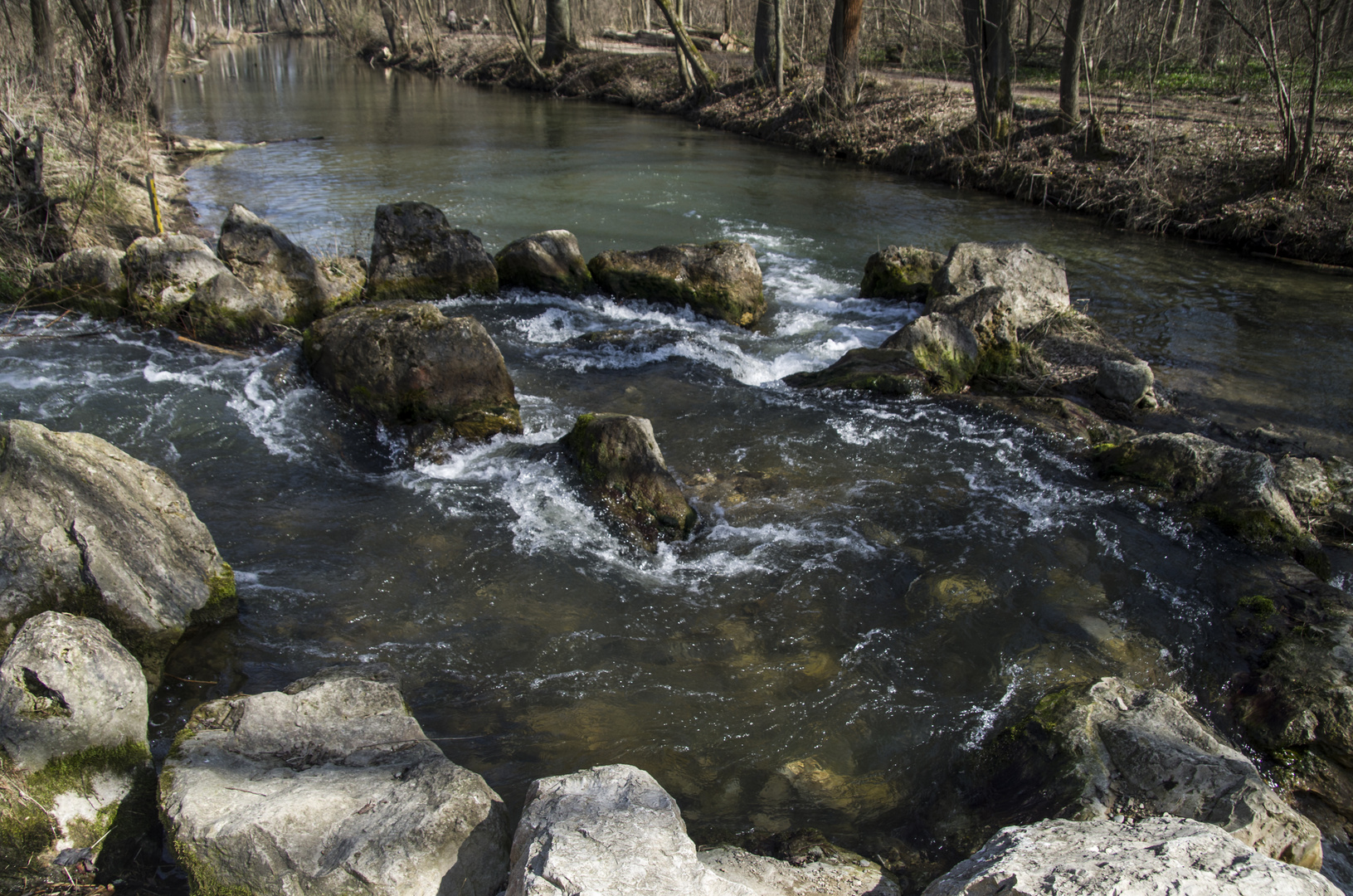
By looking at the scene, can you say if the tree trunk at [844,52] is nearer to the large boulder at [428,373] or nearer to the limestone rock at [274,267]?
the limestone rock at [274,267]

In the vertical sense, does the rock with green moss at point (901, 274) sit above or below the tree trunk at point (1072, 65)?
below

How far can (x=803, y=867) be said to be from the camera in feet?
9.76

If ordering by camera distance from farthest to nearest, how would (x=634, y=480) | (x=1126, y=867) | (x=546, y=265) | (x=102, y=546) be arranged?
(x=546, y=265) → (x=634, y=480) → (x=102, y=546) → (x=1126, y=867)

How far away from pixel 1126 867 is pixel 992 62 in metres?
17.2

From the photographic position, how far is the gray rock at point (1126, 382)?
24.8 ft

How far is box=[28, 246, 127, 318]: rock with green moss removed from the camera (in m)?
8.31

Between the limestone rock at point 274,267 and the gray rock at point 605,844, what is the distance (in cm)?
737

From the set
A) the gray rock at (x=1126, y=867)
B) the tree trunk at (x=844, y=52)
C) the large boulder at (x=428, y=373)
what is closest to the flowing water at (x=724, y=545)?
the large boulder at (x=428, y=373)

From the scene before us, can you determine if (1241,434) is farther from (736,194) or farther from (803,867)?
(736,194)

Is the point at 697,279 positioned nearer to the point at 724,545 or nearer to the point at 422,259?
the point at 422,259

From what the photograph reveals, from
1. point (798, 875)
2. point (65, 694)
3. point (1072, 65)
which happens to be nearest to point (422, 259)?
point (65, 694)

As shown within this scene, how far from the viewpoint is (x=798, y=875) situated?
292 cm

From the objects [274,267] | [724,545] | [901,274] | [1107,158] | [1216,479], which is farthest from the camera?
[1107,158]

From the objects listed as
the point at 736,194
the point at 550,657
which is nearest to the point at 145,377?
the point at 550,657
